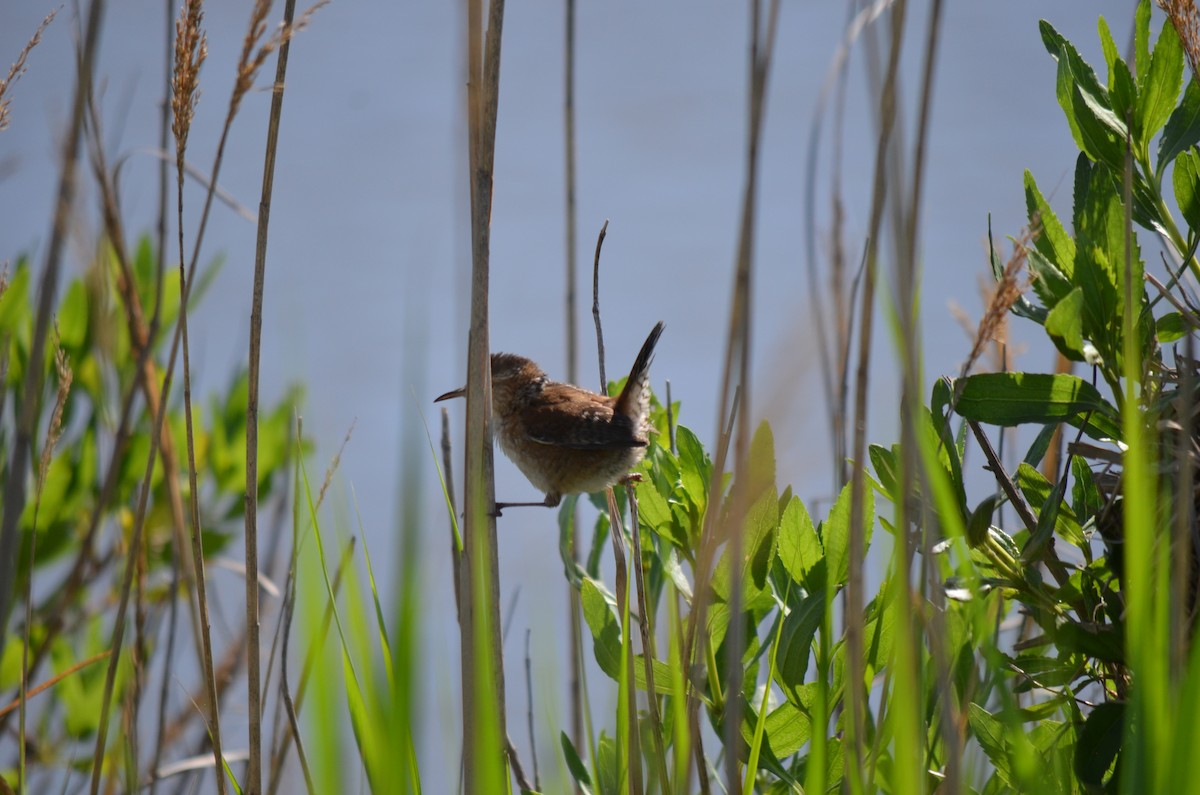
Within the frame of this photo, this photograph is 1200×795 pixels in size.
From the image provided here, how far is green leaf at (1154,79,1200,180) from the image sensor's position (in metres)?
1.31

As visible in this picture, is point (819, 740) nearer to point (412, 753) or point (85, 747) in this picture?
point (412, 753)

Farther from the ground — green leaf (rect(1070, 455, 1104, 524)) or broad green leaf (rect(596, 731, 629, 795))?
green leaf (rect(1070, 455, 1104, 524))

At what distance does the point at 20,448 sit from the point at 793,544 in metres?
1.03

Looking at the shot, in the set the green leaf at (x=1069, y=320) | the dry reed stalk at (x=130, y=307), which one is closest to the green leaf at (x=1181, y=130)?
the green leaf at (x=1069, y=320)

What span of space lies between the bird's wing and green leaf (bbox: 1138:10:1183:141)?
1424mm

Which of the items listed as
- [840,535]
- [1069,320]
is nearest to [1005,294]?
[1069,320]

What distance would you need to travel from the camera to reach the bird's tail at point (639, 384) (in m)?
2.32

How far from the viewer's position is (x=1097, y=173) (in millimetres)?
1338

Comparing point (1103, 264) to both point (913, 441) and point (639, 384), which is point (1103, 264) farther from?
point (639, 384)

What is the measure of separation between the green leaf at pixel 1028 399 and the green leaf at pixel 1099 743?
35 centimetres

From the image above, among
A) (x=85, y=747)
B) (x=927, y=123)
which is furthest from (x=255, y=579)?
(x=85, y=747)

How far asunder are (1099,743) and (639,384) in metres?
1.43

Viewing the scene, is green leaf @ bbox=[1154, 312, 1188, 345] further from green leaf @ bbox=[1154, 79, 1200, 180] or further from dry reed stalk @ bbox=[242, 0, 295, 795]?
dry reed stalk @ bbox=[242, 0, 295, 795]

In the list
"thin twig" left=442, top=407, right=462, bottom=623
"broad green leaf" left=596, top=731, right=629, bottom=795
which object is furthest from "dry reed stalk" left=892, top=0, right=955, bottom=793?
"thin twig" left=442, top=407, right=462, bottom=623
